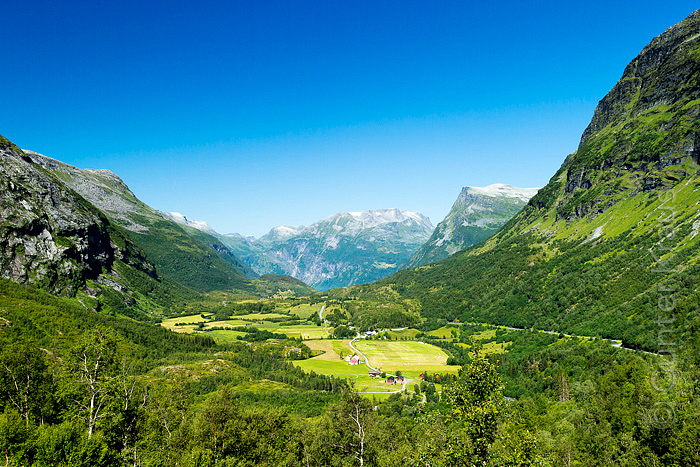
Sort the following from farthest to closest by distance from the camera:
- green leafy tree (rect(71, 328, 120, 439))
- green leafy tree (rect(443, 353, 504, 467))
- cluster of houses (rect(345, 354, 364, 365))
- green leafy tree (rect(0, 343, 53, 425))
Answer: cluster of houses (rect(345, 354, 364, 365))
green leafy tree (rect(0, 343, 53, 425))
green leafy tree (rect(71, 328, 120, 439))
green leafy tree (rect(443, 353, 504, 467))

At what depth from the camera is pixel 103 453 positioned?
1300 inches

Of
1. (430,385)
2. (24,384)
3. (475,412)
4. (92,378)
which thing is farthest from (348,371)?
(475,412)

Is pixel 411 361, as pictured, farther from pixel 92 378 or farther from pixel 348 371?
pixel 92 378

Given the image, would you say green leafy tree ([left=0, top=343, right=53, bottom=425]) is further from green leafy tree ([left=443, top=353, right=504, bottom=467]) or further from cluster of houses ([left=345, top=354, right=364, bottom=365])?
cluster of houses ([left=345, top=354, right=364, bottom=365])

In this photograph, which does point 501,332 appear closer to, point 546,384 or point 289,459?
point 546,384

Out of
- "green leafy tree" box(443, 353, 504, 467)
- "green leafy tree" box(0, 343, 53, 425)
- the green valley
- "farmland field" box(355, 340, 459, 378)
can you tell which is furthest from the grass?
"green leafy tree" box(443, 353, 504, 467)

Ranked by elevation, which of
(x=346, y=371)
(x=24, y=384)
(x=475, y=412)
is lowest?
(x=346, y=371)

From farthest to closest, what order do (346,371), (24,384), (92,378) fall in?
(346,371), (24,384), (92,378)

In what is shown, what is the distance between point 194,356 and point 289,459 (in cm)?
15934

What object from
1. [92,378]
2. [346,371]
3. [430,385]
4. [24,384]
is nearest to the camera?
[92,378]

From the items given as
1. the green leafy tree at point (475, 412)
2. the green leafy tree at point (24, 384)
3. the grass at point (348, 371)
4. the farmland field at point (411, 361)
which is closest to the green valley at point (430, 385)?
the green leafy tree at point (475, 412)

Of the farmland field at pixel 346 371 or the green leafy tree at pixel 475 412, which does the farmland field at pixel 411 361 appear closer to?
the farmland field at pixel 346 371

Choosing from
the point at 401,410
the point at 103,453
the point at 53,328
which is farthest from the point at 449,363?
the point at 53,328

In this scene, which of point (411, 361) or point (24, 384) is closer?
point (24, 384)
